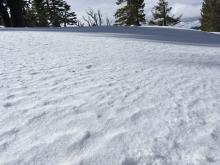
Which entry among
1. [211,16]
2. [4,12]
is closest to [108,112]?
[4,12]

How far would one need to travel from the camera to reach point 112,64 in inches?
334

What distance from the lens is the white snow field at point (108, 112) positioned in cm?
330

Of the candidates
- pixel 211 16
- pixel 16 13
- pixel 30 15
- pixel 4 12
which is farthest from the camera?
pixel 211 16

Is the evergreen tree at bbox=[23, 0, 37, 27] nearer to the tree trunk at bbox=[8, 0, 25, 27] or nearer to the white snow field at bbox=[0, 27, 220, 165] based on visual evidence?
the tree trunk at bbox=[8, 0, 25, 27]

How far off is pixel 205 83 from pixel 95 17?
48.8 meters

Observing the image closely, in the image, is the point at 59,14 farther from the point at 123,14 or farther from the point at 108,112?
the point at 108,112

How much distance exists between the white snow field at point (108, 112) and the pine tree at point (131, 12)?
115ft

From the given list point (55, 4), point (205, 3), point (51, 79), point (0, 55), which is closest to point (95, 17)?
point (55, 4)

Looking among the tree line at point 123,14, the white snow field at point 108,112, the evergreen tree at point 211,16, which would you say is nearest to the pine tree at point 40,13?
the tree line at point 123,14

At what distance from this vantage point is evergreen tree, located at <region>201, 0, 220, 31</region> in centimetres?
4916

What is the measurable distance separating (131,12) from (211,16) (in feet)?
50.9

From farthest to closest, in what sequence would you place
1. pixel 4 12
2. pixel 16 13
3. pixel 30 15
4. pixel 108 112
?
pixel 30 15 < pixel 4 12 < pixel 16 13 < pixel 108 112

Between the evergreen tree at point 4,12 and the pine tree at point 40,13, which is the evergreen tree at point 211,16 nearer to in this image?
the pine tree at point 40,13

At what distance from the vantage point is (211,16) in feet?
162
